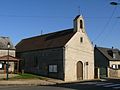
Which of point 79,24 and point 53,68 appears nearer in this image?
point 53,68

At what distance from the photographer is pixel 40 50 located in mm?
49781

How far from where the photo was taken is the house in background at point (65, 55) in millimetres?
45062

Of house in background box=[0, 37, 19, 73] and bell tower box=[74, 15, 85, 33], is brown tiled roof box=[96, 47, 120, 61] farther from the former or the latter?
house in background box=[0, 37, 19, 73]

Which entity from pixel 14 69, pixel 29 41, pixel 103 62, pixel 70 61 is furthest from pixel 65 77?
pixel 103 62

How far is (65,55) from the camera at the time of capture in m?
44.4

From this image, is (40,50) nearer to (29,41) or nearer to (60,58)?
(60,58)

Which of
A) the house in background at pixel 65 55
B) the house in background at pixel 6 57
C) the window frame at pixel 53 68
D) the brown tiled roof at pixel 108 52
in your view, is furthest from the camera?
the brown tiled roof at pixel 108 52

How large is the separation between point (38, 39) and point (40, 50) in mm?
6559

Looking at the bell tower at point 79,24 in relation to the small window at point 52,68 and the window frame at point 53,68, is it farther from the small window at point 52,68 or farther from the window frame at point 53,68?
the small window at point 52,68

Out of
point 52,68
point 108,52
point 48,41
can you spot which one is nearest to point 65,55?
point 52,68

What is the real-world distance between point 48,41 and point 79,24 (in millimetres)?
6484

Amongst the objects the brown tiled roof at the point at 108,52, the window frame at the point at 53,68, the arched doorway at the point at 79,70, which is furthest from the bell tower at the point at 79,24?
the brown tiled roof at the point at 108,52

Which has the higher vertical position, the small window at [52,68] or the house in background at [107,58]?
the house in background at [107,58]

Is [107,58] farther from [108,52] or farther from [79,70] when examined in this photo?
[79,70]
